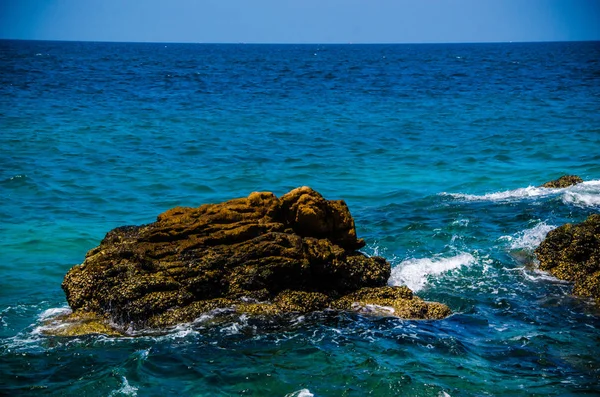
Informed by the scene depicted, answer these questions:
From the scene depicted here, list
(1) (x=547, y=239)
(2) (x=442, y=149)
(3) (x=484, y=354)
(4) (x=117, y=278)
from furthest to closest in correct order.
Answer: (2) (x=442, y=149) < (1) (x=547, y=239) < (4) (x=117, y=278) < (3) (x=484, y=354)

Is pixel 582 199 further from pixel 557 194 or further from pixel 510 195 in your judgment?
pixel 510 195

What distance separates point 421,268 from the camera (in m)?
16.5

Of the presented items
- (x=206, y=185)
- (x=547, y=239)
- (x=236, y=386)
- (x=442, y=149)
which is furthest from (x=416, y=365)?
(x=442, y=149)

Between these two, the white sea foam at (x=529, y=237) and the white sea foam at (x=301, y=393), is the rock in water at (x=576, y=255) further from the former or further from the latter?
the white sea foam at (x=301, y=393)

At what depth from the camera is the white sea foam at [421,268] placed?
15633 mm

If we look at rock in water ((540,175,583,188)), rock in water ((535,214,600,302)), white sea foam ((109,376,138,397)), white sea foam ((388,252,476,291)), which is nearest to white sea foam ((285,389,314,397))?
white sea foam ((109,376,138,397))

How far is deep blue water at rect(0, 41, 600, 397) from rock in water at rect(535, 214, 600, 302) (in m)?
0.39

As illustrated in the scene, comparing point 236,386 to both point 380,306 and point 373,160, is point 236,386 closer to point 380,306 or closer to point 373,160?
point 380,306

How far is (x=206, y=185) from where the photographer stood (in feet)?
87.8

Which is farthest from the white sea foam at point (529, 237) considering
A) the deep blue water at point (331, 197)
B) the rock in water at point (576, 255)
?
the rock in water at point (576, 255)

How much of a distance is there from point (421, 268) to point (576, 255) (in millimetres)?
3414

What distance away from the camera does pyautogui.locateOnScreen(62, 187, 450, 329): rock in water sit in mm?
12875

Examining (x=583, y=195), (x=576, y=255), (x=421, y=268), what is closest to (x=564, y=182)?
(x=583, y=195)

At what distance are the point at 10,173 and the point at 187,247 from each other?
16673 mm
